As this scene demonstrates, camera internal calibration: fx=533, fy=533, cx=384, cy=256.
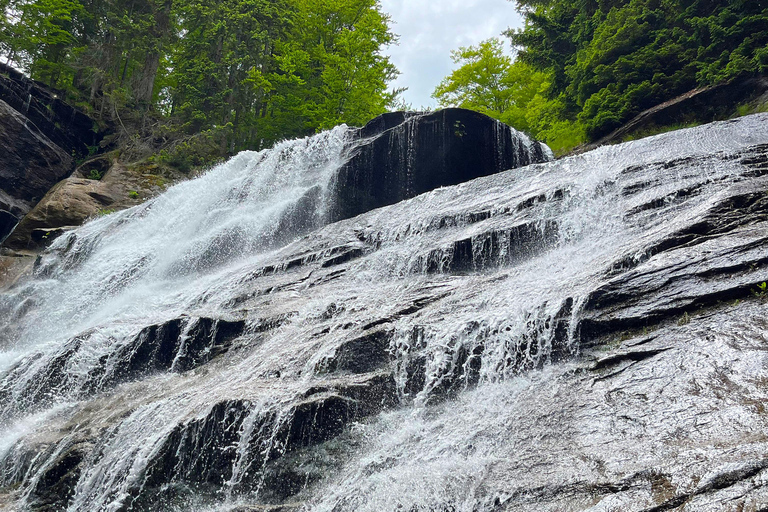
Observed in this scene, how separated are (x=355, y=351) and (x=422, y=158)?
33.2 ft

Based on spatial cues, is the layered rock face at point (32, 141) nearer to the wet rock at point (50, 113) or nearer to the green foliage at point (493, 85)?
the wet rock at point (50, 113)

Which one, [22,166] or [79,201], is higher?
[22,166]

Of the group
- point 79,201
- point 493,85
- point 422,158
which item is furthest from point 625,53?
point 79,201

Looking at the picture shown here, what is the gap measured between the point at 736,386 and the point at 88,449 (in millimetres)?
7109

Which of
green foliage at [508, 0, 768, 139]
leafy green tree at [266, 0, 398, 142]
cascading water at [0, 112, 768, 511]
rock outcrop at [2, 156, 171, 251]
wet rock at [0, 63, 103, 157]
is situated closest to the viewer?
cascading water at [0, 112, 768, 511]

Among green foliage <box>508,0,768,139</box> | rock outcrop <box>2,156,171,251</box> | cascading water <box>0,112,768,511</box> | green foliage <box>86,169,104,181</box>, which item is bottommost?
cascading water <box>0,112,768,511</box>

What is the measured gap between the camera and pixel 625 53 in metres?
16.0

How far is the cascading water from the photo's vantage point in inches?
221

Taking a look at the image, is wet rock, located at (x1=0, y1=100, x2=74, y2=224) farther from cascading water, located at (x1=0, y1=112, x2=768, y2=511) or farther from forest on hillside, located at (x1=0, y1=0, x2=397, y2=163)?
cascading water, located at (x1=0, y1=112, x2=768, y2=511)

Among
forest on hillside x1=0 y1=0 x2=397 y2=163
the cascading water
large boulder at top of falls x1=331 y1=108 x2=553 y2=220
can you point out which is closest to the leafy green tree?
forest on hillside x1=0 y1=0 x2=397 y2=163

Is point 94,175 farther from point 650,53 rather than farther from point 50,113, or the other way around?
point 650,53

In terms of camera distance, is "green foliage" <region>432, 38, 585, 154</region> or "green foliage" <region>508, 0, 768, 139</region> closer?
"green foliage" <region>508, 0, 768, 139</region>

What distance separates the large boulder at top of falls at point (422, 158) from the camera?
15945mm

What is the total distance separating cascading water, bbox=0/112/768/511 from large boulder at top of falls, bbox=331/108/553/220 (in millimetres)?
3602
